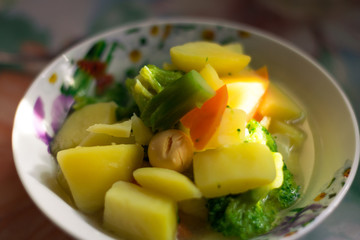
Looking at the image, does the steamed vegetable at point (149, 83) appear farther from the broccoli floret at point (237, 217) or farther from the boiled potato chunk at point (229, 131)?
the broccoli floret at point (237, 217)

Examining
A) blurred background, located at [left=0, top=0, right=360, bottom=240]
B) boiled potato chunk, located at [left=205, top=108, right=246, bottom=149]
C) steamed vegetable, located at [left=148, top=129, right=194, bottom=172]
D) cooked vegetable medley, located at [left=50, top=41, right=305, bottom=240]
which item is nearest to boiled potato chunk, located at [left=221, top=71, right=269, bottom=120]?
cooked vegetable medley, located at [left=50, top=41, right=305, bottom=240]

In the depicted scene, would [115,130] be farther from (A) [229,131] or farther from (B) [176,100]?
(A) [229,131]

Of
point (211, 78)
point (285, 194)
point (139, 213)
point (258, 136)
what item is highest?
point (211, 78)

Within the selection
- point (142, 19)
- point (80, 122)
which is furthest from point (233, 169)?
point (142, 19)

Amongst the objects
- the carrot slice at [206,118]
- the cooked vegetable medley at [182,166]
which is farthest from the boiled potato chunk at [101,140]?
the carrot slice at [206,118]

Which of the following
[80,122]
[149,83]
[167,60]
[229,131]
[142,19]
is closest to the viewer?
[229,131]

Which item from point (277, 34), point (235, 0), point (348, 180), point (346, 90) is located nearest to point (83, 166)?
point (348, 180)

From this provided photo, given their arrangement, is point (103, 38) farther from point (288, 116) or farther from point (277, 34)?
point (277, 34)
